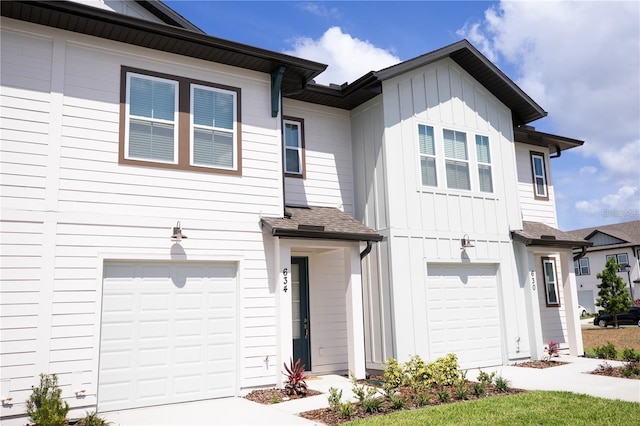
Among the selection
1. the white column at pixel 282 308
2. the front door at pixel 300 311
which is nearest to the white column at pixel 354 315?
the front door at pixel 300 311

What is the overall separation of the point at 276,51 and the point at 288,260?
158 inches

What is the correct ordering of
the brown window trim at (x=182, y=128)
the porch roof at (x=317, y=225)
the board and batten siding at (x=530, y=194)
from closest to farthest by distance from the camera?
the brown window trim at (x=182, y=128) < the porch roof at (x=317, y=225) < the board and batten siding at (x=530, y=194)

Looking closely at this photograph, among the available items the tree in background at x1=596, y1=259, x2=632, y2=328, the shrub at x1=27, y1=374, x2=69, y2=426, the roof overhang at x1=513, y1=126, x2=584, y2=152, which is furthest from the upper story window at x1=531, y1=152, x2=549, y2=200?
the tree in background at x1=596, y1=259, x2=632, y2=328

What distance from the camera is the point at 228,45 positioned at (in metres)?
9.01

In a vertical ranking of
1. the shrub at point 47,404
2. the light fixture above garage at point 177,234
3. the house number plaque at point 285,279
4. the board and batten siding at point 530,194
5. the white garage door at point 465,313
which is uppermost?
the board and batten siding at point 530,194

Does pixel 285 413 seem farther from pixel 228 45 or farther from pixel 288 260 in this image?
pixel 228 45

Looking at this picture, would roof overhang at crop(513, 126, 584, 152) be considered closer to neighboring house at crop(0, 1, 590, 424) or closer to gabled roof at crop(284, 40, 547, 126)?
gabled roof at crop(284, 40, 547, 126)

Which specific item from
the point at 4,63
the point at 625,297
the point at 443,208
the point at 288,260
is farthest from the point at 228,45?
the point at 625,297

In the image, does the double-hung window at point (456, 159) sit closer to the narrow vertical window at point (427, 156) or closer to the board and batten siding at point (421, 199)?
the board and batten siding at point (421, 199)

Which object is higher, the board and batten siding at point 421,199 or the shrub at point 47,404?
the board and batten siding at point 421,199

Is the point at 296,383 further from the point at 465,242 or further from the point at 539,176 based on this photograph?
the point at 539,176

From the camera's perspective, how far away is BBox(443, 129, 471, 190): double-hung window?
39.1ft

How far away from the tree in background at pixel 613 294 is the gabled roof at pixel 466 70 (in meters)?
19.4

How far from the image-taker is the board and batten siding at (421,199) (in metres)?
10.7
